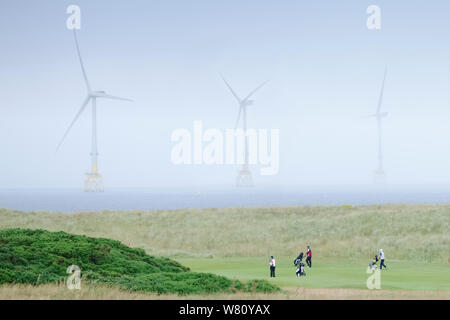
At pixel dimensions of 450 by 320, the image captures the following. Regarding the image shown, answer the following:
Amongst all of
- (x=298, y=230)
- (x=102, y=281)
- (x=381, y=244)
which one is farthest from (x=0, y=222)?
(x=102, y=281)

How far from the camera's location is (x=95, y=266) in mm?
29094

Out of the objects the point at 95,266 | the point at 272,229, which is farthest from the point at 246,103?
the point at 95,266

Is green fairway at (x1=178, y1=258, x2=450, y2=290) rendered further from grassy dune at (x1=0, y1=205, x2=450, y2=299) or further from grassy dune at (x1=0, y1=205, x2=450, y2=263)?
grassy dune at (x1=0, y1=205, x2=450, y2=263)

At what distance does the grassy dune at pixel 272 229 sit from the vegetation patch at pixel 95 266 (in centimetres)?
2110

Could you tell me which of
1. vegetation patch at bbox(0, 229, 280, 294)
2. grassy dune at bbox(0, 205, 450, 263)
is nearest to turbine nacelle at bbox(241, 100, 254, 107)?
grassy dune at bbox(0, 205, 450, 263)

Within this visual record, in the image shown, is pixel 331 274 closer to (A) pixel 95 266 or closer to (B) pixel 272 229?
(A) pixel 95 266

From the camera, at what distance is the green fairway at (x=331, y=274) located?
31.6m

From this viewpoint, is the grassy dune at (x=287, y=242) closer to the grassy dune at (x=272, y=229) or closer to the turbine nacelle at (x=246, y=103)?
the grassy dune at (x=272, y=229)

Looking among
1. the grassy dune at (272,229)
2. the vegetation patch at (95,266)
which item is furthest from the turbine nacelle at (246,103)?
the vegetation patch at (95,266)

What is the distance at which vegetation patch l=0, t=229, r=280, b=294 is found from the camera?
2578 cm

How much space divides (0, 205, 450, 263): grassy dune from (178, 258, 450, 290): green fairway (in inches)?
342

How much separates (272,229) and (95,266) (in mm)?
40582
